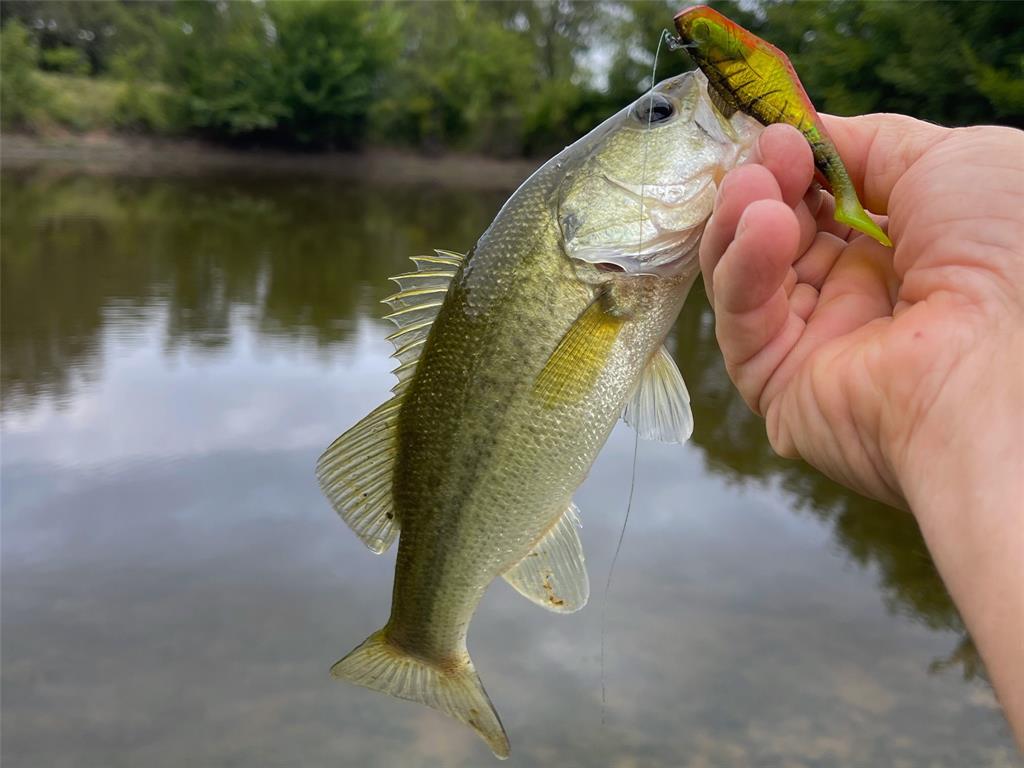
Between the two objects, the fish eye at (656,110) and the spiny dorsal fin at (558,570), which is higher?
the fish eye at (656,110)

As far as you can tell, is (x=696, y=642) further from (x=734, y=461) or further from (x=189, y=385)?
(x=189, y=385)

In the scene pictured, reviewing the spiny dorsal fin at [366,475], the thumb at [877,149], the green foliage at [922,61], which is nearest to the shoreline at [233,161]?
the green foliage at [922,61]

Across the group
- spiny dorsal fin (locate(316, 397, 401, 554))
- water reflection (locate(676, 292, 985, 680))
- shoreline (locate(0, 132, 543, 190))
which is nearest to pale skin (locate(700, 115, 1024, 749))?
spiny dorsal fin (locate(316, 397, 401, 554))

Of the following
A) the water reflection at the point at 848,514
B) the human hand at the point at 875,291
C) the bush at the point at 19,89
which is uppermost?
the human hand at the point at 875,291

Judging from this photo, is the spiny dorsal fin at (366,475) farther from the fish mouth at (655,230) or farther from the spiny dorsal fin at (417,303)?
the fish mouth at (655,230)

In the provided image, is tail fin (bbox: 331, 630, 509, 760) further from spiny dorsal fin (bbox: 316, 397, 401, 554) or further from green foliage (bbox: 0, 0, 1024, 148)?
green foliage (bbox: 0, 0, 1024, 148)

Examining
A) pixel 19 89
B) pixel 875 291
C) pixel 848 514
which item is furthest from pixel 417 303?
pixel 19 89

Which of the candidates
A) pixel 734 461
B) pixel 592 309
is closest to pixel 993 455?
pixel 592 309
